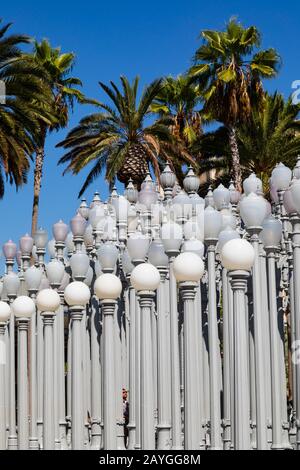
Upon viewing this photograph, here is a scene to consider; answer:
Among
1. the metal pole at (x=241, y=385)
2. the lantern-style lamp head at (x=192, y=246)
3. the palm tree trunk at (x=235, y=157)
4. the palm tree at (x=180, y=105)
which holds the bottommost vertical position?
the metal pole at (x=241, y=385)

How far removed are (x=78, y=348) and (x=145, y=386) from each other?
2.00m

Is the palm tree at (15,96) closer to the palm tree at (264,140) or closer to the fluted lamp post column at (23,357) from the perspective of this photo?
the palm tree at (264,140)

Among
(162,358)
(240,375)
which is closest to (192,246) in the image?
(162,358)

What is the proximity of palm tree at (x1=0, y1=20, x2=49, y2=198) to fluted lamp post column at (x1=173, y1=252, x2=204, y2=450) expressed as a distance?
17116 mm

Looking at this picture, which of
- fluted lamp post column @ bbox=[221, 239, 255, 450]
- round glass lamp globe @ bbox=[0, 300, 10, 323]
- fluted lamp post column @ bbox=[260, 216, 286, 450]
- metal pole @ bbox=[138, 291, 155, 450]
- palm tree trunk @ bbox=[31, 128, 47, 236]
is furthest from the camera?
palm tree trunk @ bbox=[31, 128, 47, 236]

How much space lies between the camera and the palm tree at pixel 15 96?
2688 cm

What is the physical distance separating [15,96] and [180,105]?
1323cm

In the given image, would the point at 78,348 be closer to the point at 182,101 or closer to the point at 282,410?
the point at 282,410

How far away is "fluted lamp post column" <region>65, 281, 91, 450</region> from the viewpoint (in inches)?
479

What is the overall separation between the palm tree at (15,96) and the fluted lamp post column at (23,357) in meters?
12.9

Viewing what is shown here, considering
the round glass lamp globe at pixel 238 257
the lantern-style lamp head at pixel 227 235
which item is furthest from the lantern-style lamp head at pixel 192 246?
the round glass lamp globe at pixel 238 257

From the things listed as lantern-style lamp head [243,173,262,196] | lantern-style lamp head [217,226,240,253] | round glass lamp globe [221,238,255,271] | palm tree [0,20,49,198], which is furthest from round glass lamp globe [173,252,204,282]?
palm tree [0,20,49,198]

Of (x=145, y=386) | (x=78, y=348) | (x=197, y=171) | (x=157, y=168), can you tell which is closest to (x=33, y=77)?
(x=157, y=168)

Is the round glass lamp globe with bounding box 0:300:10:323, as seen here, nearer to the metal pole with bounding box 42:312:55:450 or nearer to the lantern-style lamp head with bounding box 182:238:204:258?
the metal pole with bounding box 42:312:55:450
